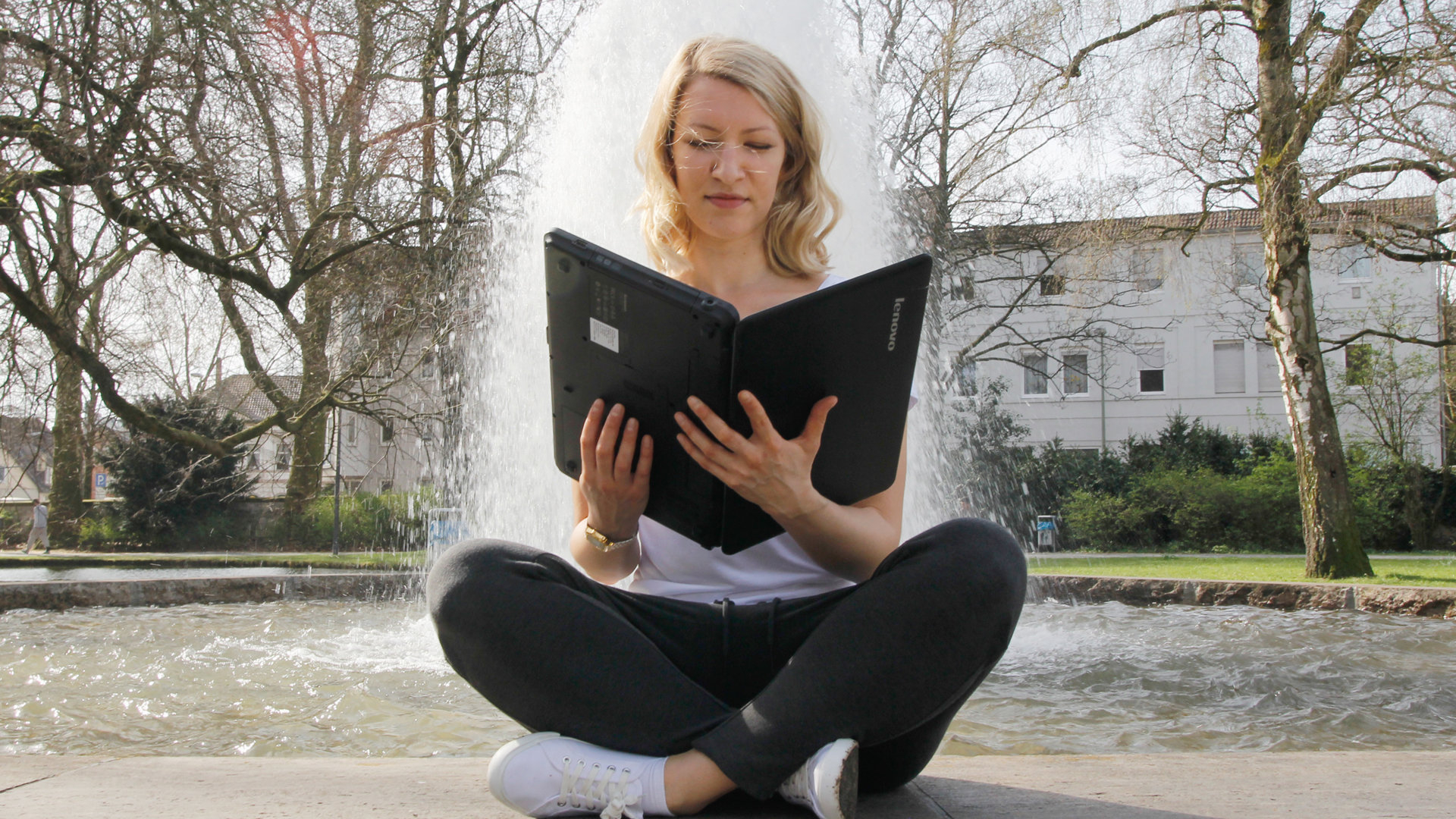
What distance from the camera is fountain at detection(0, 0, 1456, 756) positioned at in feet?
8.77

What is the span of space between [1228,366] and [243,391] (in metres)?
23.4

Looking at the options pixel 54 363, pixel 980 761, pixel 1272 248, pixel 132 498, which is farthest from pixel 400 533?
pixel 980 761

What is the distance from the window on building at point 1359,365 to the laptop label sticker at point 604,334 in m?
21.0

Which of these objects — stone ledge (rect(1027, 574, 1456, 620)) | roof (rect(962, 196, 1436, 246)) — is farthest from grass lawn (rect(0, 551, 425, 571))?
roof (rect(962, 196, 1436, 246))

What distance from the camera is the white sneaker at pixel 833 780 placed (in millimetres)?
1160

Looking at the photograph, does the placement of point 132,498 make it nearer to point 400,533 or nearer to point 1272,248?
point 400,533

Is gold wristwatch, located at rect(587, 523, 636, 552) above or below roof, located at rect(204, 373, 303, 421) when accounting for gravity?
below

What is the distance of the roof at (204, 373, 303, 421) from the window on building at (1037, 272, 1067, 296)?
346 inches

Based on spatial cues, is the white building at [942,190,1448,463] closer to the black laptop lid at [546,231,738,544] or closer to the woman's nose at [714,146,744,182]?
the woman's nose at [714,146,744,182]

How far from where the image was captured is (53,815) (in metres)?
1.30

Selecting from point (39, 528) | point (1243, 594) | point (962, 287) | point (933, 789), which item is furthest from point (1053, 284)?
point (39, 528)

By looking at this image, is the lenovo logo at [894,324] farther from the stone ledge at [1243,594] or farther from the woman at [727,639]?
the stone ledge at [1243,594]

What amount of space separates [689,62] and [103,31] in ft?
19.8

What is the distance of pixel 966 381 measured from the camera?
58.1 ft
